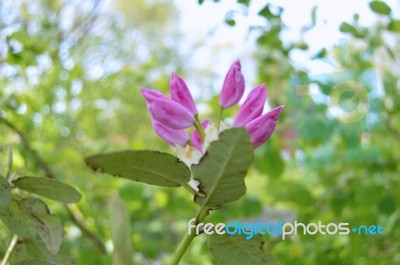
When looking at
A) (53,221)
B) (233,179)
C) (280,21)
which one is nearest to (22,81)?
(280,21)

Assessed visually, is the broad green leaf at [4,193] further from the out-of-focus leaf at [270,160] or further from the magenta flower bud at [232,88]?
the out-of-focus leaf at [270,160]

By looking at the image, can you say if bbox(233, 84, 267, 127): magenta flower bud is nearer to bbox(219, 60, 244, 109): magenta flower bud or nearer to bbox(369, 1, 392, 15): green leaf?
bbox(219, 60, 244, 109): magenta flower bud

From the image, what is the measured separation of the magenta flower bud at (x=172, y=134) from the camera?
10.4 inches

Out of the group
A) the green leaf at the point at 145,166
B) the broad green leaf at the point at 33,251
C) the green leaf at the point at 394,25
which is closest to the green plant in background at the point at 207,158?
the green leaf at the point at 145,166

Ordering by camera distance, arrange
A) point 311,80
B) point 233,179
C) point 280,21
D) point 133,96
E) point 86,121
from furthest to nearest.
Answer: point 133,96, point 86,121, point 311,80, point 280,21, point 233,179

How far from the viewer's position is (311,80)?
88 cm

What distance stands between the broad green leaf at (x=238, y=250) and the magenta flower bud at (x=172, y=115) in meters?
0.05

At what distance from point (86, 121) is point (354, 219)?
2.71 ft

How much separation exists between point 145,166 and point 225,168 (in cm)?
3

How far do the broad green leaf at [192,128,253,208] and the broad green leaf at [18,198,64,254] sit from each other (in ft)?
0.34

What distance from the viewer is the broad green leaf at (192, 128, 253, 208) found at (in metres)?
0.19

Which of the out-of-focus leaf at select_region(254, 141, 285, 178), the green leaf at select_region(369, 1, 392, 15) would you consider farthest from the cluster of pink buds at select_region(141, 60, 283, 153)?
the out-of-focus leaf at select_region(254, 141, 285, 178)

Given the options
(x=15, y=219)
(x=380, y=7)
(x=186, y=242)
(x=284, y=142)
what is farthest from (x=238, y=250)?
(x=284, y=142)

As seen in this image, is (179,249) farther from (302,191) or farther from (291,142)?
(291,142)
